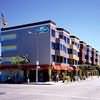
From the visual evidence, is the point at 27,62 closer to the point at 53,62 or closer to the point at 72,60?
the point at 53,62

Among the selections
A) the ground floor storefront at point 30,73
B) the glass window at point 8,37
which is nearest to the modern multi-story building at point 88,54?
the ground floor storefront at point 30,73

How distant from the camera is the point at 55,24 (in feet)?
213

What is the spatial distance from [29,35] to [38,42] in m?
3.18

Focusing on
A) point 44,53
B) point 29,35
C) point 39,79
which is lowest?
point 39,79

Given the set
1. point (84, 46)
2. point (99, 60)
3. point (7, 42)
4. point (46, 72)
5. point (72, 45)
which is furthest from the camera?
point (99, 60)

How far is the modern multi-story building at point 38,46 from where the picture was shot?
61.4 meters

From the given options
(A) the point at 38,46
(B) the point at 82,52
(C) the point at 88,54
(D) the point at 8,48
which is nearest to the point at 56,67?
(A) the point at 38,46

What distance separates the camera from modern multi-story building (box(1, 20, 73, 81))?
61.4 metres

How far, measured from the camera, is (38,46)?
63.0 metres

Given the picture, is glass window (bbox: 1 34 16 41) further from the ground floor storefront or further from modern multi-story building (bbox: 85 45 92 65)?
modern multi-story building (bbox: 85 45 92 65)

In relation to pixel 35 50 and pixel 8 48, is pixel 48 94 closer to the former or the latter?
pixel 35 50

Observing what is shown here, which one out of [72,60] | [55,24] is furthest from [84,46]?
[55,24]

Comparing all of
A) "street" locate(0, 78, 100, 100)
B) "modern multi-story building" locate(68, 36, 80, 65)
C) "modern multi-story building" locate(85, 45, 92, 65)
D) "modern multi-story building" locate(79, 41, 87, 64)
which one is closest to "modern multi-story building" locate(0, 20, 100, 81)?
"modern multi-story building" locate(68, 36, 80, 65)

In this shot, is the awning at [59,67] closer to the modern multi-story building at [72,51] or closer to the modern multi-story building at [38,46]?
the modern multi-story building at [38,46]
